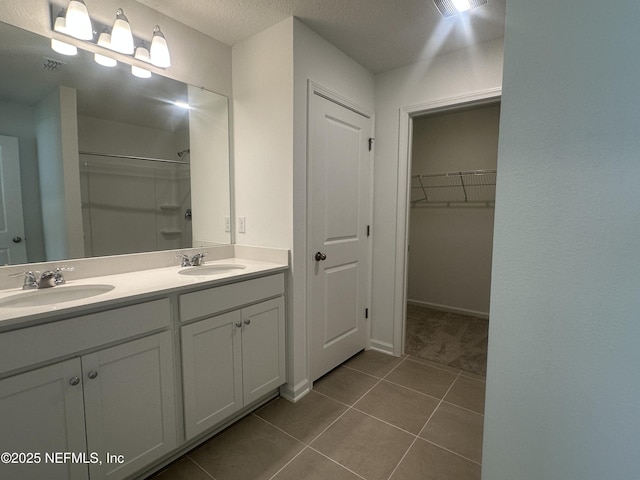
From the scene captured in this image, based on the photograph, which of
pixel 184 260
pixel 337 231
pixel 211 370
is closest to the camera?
pixel 211 370

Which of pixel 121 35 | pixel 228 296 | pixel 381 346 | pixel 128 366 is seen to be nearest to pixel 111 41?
pixel 121 35

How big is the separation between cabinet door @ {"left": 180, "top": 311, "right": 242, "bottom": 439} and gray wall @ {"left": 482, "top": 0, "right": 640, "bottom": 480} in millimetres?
1279

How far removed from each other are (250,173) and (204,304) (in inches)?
40.1

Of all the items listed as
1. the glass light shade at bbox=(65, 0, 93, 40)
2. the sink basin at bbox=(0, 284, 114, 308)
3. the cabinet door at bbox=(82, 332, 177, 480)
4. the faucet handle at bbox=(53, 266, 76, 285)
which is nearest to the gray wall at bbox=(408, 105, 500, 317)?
the glass light shade at bbox=(65, 0, 93, 40)

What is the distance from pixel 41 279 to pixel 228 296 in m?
0.83

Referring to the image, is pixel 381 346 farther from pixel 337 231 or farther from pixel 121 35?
pixel 121 35

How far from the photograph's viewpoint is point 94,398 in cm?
119

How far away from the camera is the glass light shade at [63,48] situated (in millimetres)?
1488

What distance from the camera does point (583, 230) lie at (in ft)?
2.45

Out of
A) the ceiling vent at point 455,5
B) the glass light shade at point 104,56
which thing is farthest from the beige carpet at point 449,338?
the glass light shade at point 104,56

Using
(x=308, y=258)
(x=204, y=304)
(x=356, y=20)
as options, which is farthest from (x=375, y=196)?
(x=204, y=304)

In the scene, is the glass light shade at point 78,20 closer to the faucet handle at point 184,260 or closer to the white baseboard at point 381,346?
the faucet handle at point 184,260

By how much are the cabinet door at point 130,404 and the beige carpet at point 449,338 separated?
2.05m

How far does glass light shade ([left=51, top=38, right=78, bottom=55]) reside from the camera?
1488 mm
